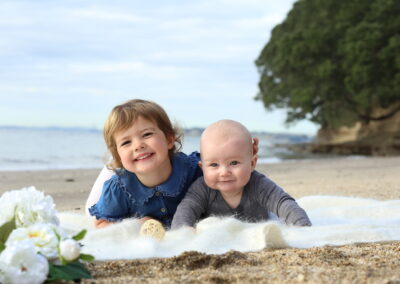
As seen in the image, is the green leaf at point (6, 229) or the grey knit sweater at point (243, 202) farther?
the grey knit sweater at point (243, 202)

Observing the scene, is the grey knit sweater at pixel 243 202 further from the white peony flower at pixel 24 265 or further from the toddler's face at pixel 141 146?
the white peony flower at pixel 24 265

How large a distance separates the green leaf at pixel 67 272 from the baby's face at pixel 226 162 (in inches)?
60.3

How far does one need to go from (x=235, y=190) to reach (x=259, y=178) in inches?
8.0

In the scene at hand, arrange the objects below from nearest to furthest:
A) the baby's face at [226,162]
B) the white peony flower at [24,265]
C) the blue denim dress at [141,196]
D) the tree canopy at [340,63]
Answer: the white peony flower at [24,265]
the baby's face at [226,162]
the blue denim dress at [141,196]
the tree canopy at [340,63]

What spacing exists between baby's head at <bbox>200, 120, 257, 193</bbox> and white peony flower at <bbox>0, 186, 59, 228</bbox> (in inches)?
60.0

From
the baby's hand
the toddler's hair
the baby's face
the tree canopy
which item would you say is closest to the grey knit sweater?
the baby's face

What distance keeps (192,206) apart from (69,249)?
5.93 ft

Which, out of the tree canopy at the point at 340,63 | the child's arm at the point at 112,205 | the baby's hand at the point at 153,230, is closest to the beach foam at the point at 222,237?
the baby's hand at the point at 153,230

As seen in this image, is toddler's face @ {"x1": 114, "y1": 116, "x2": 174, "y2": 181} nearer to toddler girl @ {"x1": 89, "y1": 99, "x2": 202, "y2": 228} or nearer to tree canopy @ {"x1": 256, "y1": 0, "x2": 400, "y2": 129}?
toddler girl @ {"x1": 89, "y1": 99, "x2": 202, "y2": 228}

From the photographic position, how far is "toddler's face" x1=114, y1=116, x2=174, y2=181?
11.8ft

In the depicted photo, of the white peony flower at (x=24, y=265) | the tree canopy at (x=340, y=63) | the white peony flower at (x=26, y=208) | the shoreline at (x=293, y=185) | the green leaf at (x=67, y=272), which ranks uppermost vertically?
the tree canopy at (x=340, y=63)

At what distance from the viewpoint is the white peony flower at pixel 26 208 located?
210 cm

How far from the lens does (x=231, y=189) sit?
3582 millimetres

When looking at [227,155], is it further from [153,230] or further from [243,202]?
[153,230]
